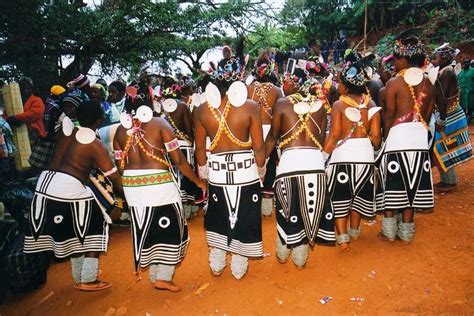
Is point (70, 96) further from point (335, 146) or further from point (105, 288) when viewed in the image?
point (335, 146)

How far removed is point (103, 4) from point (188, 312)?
6692 millimetres

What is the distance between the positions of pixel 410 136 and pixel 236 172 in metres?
1.92

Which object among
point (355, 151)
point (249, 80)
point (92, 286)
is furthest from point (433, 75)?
point (92, 286)

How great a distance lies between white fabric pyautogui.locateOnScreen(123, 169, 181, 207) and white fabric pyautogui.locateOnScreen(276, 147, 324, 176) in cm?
116

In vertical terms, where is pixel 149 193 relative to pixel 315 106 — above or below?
below

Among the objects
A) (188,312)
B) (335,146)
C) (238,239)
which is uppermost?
(335,146)

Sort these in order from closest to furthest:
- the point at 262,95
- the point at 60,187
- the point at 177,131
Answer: the point at 60,187, the point at 262,95, the point at 177,131

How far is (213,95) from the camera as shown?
11.3 ft

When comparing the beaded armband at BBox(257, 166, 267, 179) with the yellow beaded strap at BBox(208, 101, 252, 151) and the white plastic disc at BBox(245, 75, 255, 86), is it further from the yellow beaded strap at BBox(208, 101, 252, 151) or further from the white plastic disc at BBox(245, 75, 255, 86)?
the white plastic disc at BBox(245, 75, 255, 86)

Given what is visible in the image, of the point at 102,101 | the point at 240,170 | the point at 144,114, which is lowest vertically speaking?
the point at 240,170

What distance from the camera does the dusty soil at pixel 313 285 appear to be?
10.8 feet

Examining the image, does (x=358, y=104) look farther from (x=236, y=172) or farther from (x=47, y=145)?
(x=47, y=145)

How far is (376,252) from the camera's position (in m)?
4.12

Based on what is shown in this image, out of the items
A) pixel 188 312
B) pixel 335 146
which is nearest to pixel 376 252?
pixel 335 146
